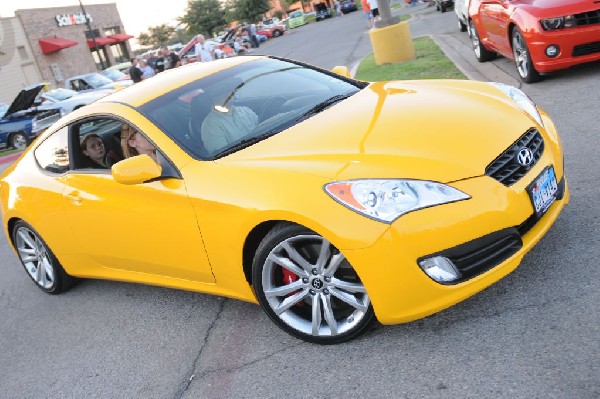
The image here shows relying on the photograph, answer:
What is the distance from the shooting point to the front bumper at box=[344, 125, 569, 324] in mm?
2900

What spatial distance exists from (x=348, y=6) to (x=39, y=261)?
186 ft

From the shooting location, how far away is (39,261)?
5379mm

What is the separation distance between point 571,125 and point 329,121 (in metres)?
3.16

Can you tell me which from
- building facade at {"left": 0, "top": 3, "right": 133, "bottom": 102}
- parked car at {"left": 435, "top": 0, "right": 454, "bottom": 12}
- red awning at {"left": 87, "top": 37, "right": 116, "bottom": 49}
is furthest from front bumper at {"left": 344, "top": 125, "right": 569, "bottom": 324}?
red awning at {"left": 87, "top": 37, "right": 116, "bottom": 49}

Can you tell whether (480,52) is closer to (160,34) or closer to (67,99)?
(67,99)

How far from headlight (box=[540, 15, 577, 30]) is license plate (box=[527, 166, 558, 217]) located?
14.2ft

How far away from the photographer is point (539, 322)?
3045mm

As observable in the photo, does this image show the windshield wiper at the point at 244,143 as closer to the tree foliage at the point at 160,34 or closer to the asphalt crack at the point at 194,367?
the asphalt crack at the point at 194,367

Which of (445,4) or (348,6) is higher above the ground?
(445,4)

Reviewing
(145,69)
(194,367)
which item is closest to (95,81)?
(145,69)

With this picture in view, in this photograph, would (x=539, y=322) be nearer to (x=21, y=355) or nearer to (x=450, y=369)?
(x=450, y=369)

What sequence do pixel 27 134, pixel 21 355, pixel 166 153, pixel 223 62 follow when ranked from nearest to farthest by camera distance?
pixel 166 153, pixel 21 355, pixel 223 62, pixel 27 134

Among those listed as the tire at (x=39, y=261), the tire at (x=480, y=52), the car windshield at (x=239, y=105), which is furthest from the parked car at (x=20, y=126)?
the car windshield at (x=239, y=105)

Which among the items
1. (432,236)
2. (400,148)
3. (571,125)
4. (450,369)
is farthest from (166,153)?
(571,125)
